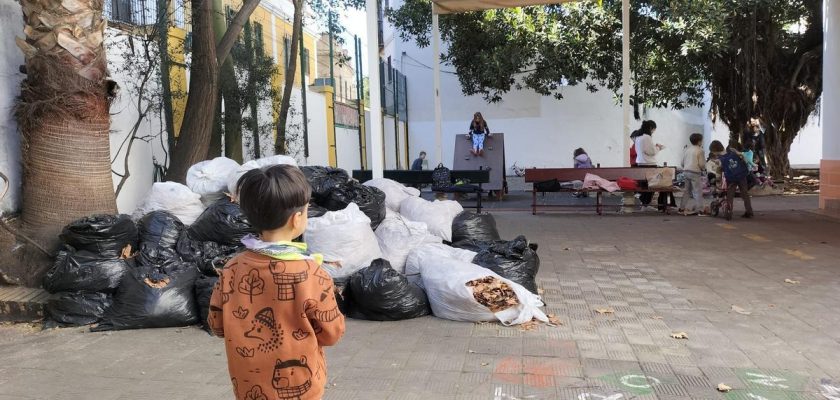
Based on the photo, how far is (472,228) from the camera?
588 centimetres

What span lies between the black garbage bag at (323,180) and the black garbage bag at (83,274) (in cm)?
172

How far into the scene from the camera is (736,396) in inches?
119

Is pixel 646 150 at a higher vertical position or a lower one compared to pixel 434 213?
higher

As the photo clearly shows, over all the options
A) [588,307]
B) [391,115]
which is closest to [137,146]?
[588,307]

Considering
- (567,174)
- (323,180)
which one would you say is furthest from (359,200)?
(567,174)

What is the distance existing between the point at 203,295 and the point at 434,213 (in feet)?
7.56

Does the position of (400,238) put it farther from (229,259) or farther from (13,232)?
(13,232)

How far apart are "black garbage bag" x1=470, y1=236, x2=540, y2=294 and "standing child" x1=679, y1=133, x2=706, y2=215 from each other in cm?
634

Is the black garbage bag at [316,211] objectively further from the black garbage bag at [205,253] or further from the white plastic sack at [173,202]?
the white plastic sack at [173,202]

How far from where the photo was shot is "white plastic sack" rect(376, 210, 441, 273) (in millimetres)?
5145

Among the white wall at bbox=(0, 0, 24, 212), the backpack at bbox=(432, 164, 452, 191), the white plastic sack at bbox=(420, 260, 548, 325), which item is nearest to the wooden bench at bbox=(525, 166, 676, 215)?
the backpack at bbox=(432, 164, 452, 191)

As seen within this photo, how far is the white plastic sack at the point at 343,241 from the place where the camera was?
4824mm

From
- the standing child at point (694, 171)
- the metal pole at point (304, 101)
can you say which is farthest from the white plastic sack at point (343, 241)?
the metal pole at point (304, 101)

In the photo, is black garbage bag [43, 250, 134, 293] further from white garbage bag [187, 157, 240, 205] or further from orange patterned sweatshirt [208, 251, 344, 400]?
orange patterned sweatshirt [208, 251, 344, 400]
